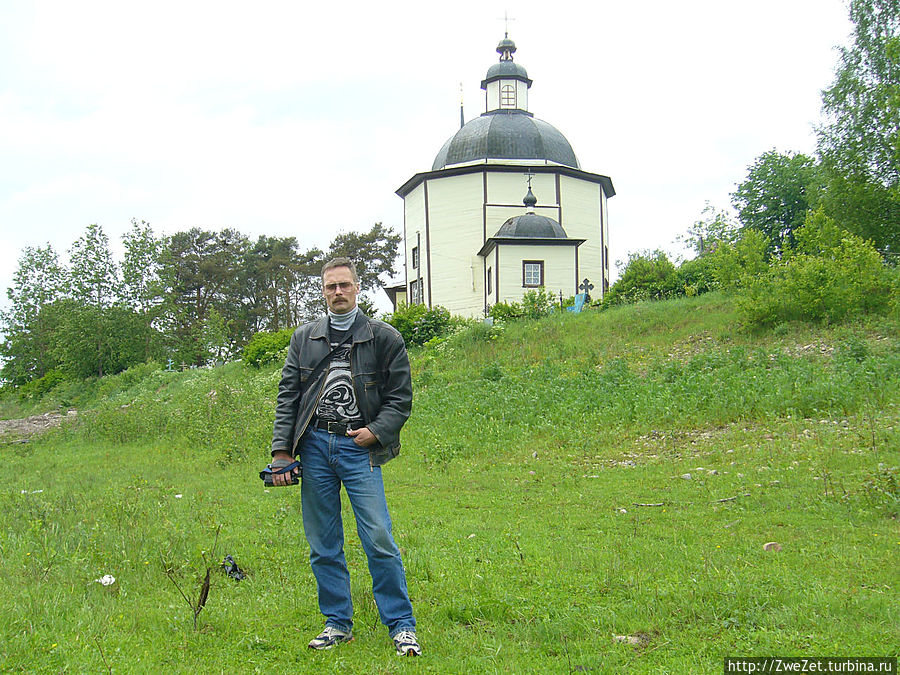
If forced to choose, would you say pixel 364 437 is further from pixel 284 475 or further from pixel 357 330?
pixel 357 330

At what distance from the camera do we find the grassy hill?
4.14 meters

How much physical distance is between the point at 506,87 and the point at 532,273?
12.8 metres

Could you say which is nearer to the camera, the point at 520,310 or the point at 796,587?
the point at 796,587

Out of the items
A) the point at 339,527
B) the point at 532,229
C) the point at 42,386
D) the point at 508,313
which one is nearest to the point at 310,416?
the point at 339,527

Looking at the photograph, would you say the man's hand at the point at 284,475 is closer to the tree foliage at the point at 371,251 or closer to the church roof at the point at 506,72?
the church roof at the point at 506,72

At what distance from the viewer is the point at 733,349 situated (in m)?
15.7

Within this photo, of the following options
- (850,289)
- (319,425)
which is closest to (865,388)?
(850,289)

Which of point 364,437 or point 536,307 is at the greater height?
point 536,307

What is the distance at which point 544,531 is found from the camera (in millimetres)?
6855

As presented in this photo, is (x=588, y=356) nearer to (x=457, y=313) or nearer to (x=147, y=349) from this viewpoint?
(x=457, y=313)

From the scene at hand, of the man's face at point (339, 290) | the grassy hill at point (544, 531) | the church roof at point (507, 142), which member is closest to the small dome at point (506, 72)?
the church roof at point (507, 142)

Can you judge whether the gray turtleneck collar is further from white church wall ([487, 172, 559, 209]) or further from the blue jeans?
white church wall ([487, 172, 559, 209])

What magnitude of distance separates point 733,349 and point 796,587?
11.8 meters

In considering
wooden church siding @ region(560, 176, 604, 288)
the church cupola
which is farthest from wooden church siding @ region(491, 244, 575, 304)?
the church cupola
